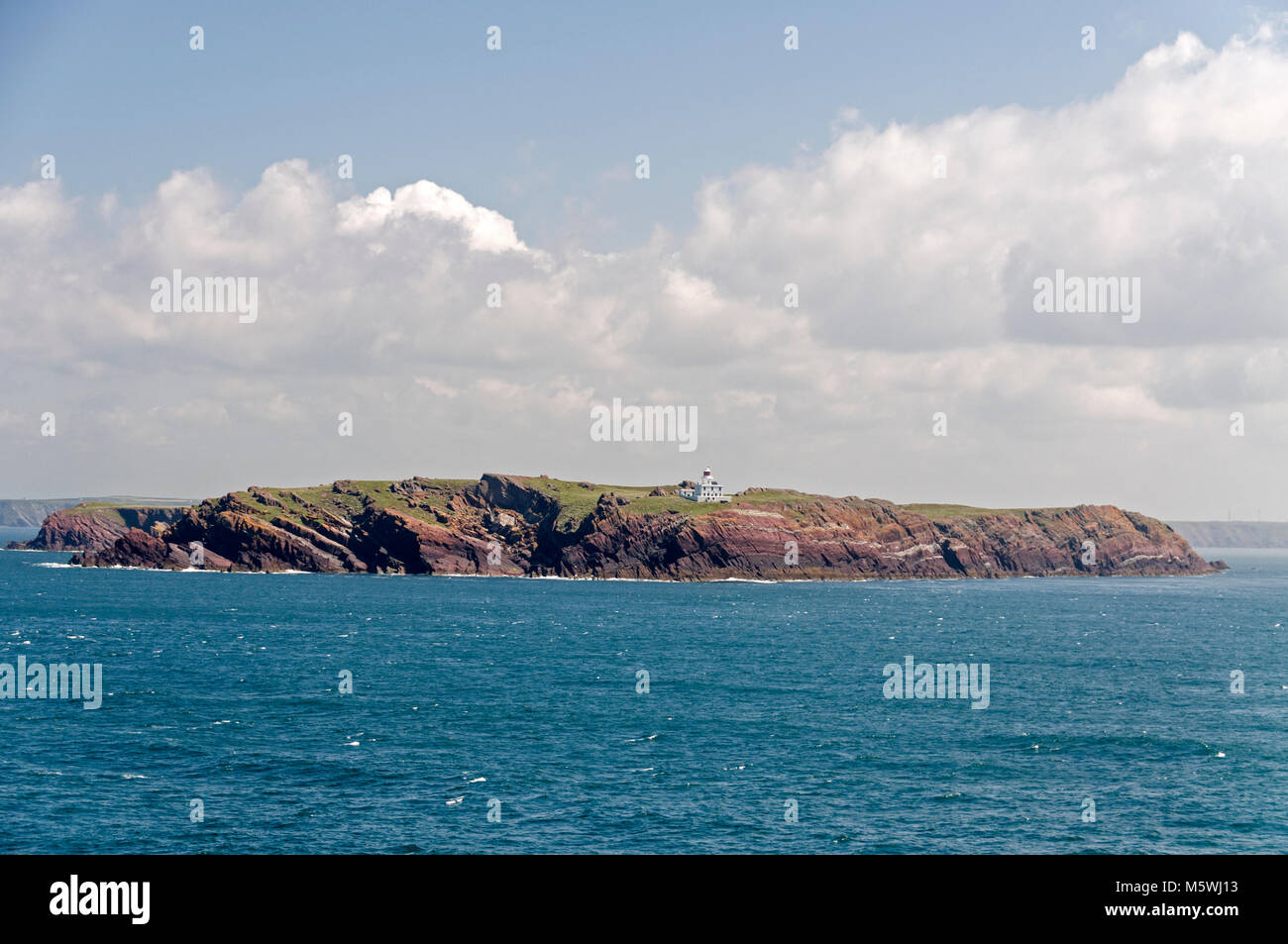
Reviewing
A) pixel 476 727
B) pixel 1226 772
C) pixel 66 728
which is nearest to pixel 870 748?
pixel 1226 772

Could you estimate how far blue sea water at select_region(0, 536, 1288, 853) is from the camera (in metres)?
49.7

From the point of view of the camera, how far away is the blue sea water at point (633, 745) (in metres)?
49.7

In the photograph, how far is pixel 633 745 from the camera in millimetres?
67625

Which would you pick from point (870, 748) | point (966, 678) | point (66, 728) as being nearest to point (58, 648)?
point (66, 728)

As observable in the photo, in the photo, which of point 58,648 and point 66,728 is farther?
point 58,648

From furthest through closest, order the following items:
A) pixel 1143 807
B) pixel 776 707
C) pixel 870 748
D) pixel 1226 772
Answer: pixel 776 707
pixel 870 748
pixel 1226 772
pixel 1143 807
